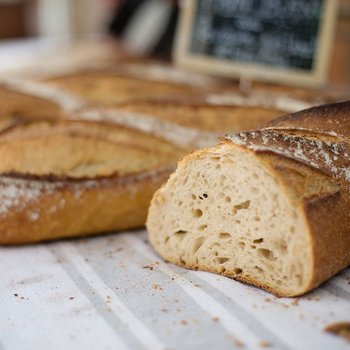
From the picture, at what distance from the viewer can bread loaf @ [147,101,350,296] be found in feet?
5.34

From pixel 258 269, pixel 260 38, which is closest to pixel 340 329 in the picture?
pixel 258 269

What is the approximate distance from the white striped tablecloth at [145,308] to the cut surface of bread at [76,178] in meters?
0.16

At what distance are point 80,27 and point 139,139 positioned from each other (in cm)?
690

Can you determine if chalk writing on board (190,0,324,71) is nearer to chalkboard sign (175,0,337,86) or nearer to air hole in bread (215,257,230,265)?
chalkboard sign (175,0,337,86)

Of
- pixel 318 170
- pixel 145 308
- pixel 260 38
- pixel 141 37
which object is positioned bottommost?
pixel 145 308

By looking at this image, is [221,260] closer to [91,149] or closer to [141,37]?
[91,149]

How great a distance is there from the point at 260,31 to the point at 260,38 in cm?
4

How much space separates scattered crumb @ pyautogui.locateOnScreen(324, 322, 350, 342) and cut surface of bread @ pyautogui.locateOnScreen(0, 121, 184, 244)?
0.96 meters

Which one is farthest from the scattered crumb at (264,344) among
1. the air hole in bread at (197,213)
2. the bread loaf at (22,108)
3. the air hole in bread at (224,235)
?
the bread loaf at (22,108)

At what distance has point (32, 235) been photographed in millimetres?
2145

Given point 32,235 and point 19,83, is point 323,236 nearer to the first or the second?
point 32,235

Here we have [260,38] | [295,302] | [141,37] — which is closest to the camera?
[295,302]

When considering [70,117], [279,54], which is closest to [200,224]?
[70,117]

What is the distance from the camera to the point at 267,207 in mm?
1669
